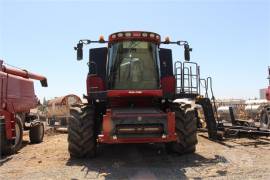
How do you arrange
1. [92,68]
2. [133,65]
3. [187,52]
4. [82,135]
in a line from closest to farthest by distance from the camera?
[82,135] → [133,65] → [187,52] → [92,68]

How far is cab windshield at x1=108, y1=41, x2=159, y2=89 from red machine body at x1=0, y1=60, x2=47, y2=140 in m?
3.88

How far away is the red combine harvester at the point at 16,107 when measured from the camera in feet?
43.3

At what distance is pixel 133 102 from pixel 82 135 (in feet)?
6.13

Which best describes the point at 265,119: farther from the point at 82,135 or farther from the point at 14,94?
the point at 14,94

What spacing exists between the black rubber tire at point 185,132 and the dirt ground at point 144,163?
239 millimetres

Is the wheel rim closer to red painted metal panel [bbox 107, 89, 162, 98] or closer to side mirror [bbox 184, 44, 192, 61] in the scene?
side mirror [bbox 184, 44, 192, 61]

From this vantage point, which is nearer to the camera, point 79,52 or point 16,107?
point 79,52

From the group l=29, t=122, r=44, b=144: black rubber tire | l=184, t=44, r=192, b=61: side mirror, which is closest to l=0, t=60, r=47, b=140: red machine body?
l=29, t=122, r=44, b=144: black rubber tire

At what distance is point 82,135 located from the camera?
36.9 ft

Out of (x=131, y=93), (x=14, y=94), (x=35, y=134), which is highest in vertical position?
(x=14, y=94)

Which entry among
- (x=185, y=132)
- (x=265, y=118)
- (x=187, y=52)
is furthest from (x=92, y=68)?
(x=265, y=118)

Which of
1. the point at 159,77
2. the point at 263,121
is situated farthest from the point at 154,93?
the point at 263,121

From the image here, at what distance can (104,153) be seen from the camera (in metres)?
12.7

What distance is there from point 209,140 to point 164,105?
378 centimetres
